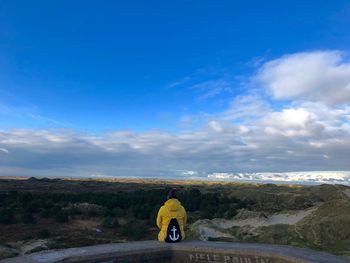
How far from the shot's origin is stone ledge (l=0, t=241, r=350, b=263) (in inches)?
279

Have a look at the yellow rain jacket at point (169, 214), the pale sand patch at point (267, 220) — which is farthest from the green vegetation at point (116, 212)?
the yellow rain jacket at point (169, 214)

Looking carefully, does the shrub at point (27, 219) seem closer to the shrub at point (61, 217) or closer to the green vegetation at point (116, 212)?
the green vegetation at point (116, 212)

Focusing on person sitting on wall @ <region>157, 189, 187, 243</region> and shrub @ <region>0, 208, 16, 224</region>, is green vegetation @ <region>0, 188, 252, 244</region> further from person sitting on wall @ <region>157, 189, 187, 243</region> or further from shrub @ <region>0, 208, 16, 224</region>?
person sitting on wall @ <region>157, 189, 187, 243</region>

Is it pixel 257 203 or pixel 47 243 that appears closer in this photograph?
pixel 47 243

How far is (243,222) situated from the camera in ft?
75.6

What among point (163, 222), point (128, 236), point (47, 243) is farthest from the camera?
point (128, 236)

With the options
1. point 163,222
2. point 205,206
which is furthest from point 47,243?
point 205,206

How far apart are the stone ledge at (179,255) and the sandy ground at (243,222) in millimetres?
10754

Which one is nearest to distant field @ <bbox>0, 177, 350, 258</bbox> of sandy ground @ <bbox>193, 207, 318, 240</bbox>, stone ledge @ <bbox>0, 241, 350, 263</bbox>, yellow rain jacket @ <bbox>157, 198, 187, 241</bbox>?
sandy ground @ <bbox>193, 207, 318, 240</bbox>

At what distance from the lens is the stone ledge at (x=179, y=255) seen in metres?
7.08

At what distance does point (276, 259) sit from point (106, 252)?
306 cm

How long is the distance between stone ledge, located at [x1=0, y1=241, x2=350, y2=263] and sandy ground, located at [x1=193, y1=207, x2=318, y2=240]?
1075 centimetres

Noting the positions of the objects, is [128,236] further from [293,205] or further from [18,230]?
[293,205]

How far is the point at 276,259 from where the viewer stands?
23.9 ft
